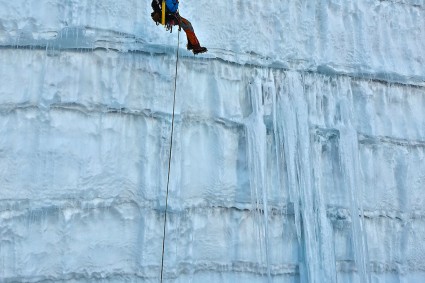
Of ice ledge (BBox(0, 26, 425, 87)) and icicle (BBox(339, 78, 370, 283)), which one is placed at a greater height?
ice ledge (BBox(0, 26, 425, 87))

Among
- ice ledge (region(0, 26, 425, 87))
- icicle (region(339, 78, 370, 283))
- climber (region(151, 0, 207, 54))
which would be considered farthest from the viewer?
icicle (region(339, 78, 370, 283))

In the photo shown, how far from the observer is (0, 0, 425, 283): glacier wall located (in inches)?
105

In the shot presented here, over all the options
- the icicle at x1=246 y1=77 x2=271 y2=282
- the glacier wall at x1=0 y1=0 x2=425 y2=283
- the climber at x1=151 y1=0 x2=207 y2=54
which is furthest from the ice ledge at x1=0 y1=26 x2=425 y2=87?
the climber at x1=151 y1=0 x2=207 y2=54

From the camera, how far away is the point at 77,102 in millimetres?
2785

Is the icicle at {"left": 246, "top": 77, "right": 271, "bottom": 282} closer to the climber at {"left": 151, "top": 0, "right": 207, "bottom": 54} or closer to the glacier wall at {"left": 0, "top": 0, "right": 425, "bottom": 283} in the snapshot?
the glacier wall at {"left": 0, "top": 0, "right": 425, "bottom": 283}

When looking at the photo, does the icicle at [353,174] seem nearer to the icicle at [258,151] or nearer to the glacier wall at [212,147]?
the glacier wall at [212,147]

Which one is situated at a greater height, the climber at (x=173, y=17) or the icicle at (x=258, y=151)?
the climber at (x=173, y=17)

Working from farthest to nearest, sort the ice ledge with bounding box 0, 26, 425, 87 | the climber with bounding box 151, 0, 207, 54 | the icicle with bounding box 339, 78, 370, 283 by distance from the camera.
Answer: the icicle with bounding box 339, 78, 370, 283 < the ice ledge with bounding box 0, 26, 425, 87 < the climber with bounding box 151, 0, 207, 54

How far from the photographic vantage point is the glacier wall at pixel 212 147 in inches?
105

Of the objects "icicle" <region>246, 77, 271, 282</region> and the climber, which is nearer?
the climber

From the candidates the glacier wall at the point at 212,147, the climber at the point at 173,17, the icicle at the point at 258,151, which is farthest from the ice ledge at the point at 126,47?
the climber at the point at 173,17

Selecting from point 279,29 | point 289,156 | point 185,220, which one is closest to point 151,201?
point 185,220

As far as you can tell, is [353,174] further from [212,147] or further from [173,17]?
[173,17]

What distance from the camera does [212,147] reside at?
118 inches
